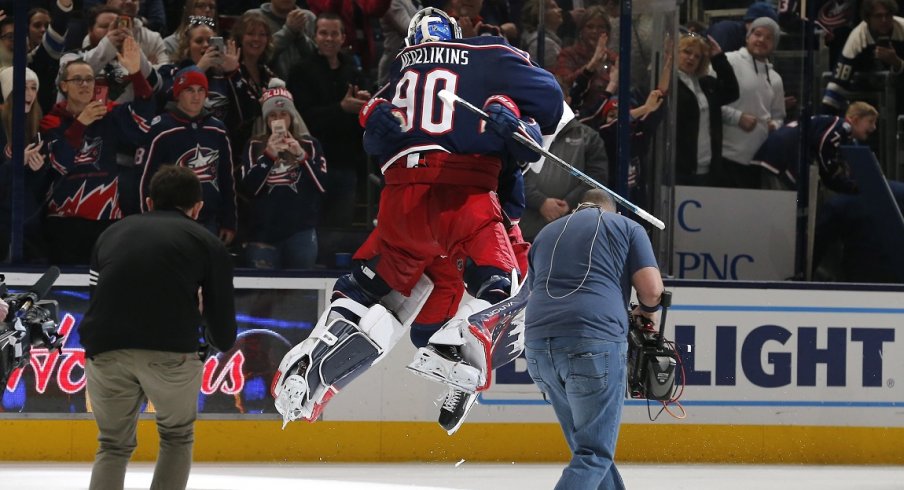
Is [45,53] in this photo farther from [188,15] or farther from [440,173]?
[440,173]

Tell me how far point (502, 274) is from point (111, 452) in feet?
4.79

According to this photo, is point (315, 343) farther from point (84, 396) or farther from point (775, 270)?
point (775, 270)

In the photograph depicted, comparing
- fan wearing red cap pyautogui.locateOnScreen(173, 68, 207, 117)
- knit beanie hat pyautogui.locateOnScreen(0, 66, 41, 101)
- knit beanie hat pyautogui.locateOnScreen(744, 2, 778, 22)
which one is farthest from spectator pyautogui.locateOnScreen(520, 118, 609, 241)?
knit beanie hat pyautogui.locateOnScreen(0, 66, 41, 101)

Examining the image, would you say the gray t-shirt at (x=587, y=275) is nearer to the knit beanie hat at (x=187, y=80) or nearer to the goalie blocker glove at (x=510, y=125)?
the goalie blocker glove at (x=510, y=125)

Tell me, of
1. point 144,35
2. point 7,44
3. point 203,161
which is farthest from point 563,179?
point 7,44

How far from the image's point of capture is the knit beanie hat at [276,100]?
315 inches

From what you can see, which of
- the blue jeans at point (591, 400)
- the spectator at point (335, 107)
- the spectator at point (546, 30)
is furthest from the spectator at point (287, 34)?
the blue jeans at point (591, 400)

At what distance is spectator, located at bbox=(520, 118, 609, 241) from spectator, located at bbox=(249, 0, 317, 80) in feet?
4.63

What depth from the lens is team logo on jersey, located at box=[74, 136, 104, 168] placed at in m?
7.76

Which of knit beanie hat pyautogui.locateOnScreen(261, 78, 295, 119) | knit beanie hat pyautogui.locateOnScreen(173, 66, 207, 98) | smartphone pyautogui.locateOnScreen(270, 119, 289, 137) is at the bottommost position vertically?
smartphone pyautogui.locateOnScreen(270, 119, 289, 137)

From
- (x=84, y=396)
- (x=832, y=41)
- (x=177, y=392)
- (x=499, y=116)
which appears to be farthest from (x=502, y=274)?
(x=832, y=41)

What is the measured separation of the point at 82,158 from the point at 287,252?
117cm

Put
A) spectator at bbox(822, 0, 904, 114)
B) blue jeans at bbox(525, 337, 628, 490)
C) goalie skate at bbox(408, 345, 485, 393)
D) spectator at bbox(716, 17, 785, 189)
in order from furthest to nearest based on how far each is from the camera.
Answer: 1. spectator at bbox(822, 0, 904, 114)
2. spectator at bbox(716, 17, 785, 189)
3. goalie skate at bbox(408, 345, 485, 393)
4. blue jeans at bbox(525, 337, 628, 490)

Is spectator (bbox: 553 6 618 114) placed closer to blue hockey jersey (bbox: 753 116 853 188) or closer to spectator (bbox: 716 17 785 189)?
spectator (bbox: 716 17 785 189)
